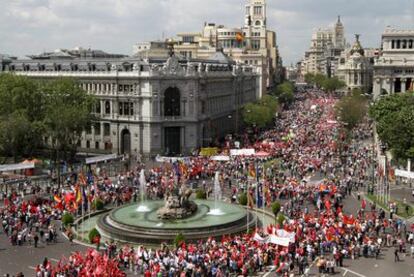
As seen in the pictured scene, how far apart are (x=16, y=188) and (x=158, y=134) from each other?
29.5 meters

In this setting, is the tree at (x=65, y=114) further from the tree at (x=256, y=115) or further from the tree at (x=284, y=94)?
the tree at (x=284, y=94)

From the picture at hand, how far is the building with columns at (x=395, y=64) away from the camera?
460ft

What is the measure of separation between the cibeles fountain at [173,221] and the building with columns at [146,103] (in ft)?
123

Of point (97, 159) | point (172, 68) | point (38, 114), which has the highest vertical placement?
point (172, 68)

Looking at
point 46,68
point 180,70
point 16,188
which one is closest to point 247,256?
point 16,188

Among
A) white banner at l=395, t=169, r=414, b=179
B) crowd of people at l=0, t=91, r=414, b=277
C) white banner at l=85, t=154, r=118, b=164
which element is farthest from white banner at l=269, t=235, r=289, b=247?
white banner at l=85, t=154, r=118, b=164

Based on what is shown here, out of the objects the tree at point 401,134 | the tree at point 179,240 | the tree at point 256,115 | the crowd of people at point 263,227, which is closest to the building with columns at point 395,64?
the tree at point 256,115

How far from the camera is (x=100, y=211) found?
52312 mm

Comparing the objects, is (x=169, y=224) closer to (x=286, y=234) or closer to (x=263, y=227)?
(x=263, y=227)

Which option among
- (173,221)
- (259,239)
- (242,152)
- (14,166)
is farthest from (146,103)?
(259,239)

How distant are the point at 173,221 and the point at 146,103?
44013 millimetres

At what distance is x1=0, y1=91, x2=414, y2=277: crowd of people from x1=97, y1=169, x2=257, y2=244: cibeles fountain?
110 cm

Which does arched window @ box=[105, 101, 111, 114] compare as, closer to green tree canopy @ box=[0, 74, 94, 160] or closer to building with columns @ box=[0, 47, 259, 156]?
building with columns @ box=[0, 47, 259, 156]

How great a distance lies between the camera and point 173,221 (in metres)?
45.3
